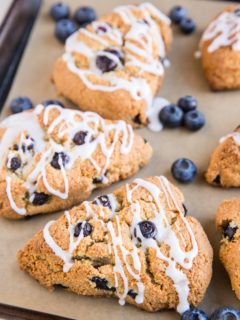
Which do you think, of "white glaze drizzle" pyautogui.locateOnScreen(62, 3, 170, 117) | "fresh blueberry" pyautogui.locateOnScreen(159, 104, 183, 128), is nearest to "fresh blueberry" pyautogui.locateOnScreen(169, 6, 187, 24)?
"white glaze drizzle" pyautogui.locateOnScreen(62, 3, 170, 117)

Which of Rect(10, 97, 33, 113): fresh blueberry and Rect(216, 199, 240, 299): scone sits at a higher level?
Rect(10, 97, 33, 113): fresh blueberry

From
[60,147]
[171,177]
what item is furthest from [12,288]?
[171,177]

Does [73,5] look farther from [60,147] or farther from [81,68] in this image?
[60,147]

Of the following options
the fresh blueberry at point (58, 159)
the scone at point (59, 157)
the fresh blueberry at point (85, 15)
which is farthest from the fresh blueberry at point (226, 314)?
the fresh blueberry at point (85, 15)

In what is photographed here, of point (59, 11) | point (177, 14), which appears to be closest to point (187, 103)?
point (177, 14)

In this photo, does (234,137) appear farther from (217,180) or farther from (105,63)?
(105,63)

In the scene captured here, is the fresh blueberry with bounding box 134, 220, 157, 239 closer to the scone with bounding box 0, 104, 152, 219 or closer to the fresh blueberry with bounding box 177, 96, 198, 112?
the scone with bounding box 0, 104, 152, 219
